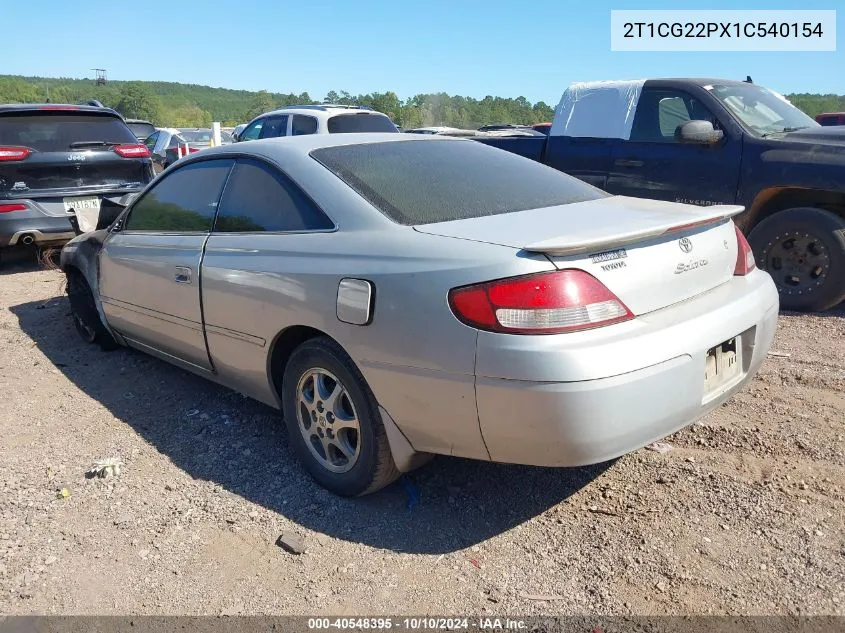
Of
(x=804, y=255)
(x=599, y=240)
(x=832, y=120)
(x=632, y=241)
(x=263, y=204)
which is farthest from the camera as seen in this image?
(x=832, y=120)

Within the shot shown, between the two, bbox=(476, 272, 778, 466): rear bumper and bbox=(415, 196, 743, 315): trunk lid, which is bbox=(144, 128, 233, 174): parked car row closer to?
bbox=(415, 196, 743, 315): trunk lid

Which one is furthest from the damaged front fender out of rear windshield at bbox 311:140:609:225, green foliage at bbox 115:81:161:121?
green foliage at bbox 115:81:161:121

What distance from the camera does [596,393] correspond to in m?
2.34

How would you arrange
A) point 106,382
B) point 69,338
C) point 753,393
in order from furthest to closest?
point 69,338 → point 106,382 → point 753,393

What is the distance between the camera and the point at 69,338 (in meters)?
5.51

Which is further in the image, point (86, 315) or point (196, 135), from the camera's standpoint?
point (196, 135)

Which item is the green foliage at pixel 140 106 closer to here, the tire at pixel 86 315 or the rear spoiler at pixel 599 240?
the tire at pixel 86 315

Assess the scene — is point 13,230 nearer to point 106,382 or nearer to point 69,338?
point 69,338

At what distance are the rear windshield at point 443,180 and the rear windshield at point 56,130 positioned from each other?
537 centimetres

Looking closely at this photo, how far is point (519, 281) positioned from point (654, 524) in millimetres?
1199

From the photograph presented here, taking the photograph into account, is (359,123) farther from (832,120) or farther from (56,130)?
(832,120)

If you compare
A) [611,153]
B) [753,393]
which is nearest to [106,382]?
[753,393]

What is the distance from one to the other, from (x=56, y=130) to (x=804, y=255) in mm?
7355

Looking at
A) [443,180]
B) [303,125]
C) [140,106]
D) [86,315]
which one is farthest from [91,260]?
[140,106]
